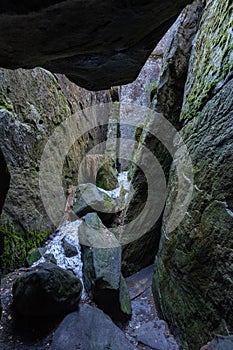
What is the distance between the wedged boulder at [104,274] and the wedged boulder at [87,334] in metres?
0.43

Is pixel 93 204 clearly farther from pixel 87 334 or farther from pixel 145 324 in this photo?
pixel 87 334

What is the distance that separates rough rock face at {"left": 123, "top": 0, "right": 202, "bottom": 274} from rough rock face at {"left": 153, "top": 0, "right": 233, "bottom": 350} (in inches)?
28.5

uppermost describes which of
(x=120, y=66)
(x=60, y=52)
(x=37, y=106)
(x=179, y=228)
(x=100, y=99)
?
(x=100, y=99)

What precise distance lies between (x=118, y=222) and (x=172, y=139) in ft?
10.1

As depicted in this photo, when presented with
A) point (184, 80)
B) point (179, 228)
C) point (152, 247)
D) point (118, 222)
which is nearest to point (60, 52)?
point (179, 228)

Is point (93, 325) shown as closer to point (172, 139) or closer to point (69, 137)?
point (172, 139)

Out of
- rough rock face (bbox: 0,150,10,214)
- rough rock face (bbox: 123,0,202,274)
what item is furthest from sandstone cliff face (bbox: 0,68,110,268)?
rough rock face (bbox: 123,0,202,274)

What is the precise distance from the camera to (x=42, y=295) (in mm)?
2822

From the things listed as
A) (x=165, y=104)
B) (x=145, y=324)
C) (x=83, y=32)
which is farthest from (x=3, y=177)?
(x=165, y=104)

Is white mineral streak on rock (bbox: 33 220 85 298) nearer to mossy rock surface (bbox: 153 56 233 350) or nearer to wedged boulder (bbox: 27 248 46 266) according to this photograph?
wedged boulder (bbox: 27 248 46 266)

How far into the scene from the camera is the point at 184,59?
4406 mm

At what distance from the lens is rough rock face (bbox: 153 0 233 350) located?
2078 mm

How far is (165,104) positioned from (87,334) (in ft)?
14.7

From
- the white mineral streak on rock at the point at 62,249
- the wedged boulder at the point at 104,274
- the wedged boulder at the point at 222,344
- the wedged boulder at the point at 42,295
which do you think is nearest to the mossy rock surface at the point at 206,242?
the wedged boulder at the point at 222,344
